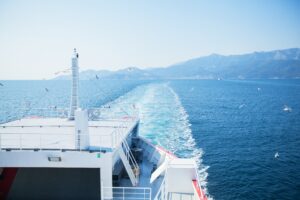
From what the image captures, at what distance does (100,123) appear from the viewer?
1595cm

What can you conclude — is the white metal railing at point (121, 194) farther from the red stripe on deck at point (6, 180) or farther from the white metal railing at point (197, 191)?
the red stripe on deck at point (6, 180)

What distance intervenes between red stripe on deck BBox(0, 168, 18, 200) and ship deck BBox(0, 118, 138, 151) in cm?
115

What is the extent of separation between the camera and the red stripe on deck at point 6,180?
36.5 ft

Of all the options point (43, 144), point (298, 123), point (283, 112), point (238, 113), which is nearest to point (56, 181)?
point (43, 144)

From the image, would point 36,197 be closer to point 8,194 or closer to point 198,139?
point 8,194

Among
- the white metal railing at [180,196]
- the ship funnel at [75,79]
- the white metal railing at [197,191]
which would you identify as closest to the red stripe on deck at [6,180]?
the ship funnel at [75,79]

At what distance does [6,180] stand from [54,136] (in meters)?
2.52

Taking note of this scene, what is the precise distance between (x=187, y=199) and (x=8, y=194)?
23.5 ft

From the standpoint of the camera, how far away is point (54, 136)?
12.4 m

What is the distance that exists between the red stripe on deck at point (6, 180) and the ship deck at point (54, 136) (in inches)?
45.3

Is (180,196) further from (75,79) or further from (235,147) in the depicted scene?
(235,147)

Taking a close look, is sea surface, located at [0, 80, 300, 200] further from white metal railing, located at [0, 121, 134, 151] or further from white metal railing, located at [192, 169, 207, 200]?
white metal railing, located at [192, 169, 207, 200]

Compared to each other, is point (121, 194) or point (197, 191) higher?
point (197, 191)

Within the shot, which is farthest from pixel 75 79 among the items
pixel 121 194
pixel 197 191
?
pixel 197 191
